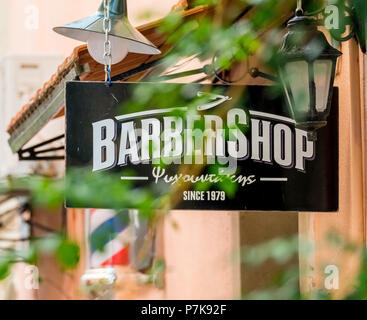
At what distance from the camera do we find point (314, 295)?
8.79 feet

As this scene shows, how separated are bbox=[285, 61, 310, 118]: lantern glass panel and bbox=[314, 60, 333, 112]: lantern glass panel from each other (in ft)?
0.18

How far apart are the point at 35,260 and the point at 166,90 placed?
118 centimetres

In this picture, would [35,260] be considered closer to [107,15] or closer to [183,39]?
[183,39]

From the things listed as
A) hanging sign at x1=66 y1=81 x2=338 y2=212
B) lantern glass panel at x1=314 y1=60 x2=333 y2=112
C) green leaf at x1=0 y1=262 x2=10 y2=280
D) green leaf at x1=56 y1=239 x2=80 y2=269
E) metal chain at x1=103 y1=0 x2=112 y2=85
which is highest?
metal chain at x1=103 y1=0 x2=112 y2=85

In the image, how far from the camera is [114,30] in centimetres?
525

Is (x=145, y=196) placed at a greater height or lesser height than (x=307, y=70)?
lesser

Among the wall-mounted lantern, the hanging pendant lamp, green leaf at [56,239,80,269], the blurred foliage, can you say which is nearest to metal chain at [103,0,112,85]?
the hanging pendant lamp

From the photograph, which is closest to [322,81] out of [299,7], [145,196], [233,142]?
[299,7]

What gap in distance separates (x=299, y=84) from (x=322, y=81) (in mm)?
151

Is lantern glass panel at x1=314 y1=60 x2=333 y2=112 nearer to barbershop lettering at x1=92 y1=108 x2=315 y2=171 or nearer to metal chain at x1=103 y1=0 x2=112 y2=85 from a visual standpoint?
barbershop lettering at x1=92 y1=108 x2=315 y2=171

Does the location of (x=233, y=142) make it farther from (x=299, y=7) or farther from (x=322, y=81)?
(x=299, y=7)

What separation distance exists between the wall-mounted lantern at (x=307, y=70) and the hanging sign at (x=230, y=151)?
0.31 meters

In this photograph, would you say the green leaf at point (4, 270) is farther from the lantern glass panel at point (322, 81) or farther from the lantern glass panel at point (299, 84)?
the lantern glass panel at point (322, 81)

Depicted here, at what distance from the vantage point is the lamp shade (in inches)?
201
